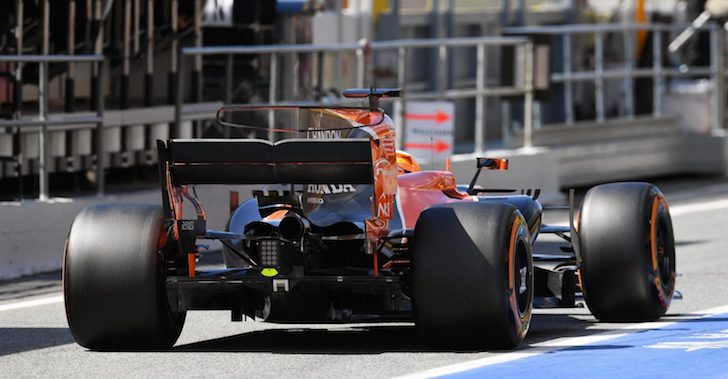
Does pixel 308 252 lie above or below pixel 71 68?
below

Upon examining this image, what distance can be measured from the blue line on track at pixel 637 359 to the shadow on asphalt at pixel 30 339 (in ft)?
8.63

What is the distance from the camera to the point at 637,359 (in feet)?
32.5

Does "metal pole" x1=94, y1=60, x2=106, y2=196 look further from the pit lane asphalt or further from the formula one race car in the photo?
the formula one race car

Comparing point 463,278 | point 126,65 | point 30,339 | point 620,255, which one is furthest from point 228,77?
point 463,278

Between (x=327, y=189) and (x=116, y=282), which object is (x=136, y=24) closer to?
(x=327, y=189)

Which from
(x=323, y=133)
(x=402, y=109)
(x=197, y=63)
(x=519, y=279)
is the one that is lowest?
(x=519, y=279)

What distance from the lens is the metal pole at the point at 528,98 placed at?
21.3m

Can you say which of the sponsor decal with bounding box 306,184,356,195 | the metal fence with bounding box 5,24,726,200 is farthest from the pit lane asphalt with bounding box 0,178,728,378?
the metal fence with bounding box 5,24,726,200

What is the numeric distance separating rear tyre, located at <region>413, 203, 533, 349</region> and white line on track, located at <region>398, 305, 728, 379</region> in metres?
0.15

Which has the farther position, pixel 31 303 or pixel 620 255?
pixel 31 303

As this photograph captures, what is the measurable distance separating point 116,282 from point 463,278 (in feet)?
5.77

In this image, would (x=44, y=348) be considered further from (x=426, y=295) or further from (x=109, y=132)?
(x=109, y=132)

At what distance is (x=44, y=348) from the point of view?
10.7 metres

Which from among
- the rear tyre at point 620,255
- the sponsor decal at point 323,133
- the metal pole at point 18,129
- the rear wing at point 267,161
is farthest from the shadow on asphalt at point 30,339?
the metal pole at point 18,129
